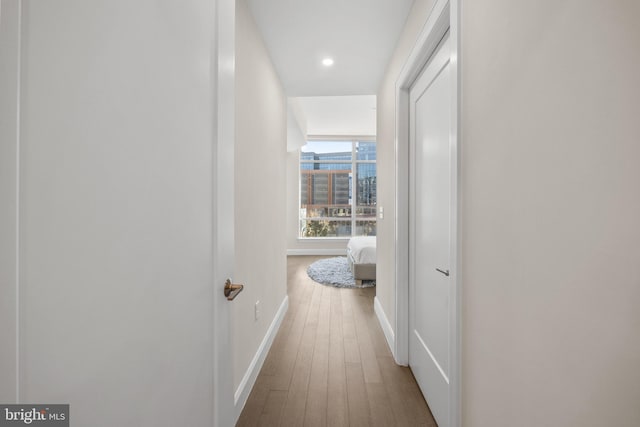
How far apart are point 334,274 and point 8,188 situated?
16.5 feet

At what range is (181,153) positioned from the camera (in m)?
0.76

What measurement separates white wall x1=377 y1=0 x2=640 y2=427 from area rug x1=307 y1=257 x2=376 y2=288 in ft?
11.3

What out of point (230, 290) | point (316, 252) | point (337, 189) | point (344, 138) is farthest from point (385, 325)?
point (344, 138)

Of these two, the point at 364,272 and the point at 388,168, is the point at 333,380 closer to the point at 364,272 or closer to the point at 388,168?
the point at 388,168

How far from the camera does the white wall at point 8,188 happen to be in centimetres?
37

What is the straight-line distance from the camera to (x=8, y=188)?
376 mm

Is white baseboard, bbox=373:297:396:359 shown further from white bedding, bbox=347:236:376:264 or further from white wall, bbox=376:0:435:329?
white bedding, bbox=347:236:376:264

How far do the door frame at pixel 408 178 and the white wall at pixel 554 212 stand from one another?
9 cm

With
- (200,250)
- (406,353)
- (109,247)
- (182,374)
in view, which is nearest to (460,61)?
(200,250)

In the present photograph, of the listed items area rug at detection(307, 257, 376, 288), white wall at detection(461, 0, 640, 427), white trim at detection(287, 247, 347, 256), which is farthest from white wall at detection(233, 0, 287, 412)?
white trim at detection(287, 247, 347, 256)

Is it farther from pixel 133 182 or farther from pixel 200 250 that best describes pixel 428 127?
pixel 133 182

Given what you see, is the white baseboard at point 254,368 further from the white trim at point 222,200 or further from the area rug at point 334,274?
the area rug at point 334,274

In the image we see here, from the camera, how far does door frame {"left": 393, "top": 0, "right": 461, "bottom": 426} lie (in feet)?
4.02

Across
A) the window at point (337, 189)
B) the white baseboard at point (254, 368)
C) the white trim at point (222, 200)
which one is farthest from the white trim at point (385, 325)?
the window at point (337, 189)
